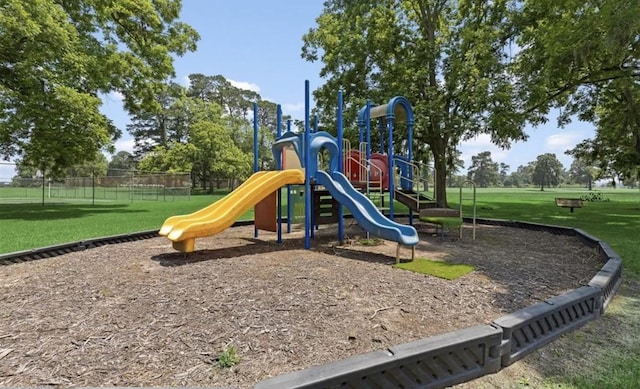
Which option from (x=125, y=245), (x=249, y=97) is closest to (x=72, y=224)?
(x=125, y=245)

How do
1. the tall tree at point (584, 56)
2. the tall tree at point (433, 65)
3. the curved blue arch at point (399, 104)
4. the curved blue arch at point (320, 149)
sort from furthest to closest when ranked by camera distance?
the tall tree at point (433, 65) → the curved blue arch at point (399, 104) → the tall tree at point (584, 56) → the curved blue arch at point (320, 149)

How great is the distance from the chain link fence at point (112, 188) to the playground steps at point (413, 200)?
1872 centimetres

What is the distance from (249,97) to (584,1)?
51.2m

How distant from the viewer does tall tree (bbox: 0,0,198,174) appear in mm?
13609

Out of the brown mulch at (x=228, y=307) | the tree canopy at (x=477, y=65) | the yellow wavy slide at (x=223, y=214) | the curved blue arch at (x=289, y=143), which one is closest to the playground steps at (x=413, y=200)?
the brown mulch at (x=228, y=307)

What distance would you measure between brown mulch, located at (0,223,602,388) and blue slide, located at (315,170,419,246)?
493mm

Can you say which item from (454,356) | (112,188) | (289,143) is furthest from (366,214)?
(112,188)

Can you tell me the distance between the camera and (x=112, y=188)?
2919cm

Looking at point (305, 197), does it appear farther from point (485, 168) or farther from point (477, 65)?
point (485, 168)

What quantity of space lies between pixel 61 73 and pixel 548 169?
12718 cm

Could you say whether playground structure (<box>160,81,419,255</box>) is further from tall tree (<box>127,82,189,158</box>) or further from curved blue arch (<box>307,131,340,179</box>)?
tall tree (<box>127,82,189,158</box>)

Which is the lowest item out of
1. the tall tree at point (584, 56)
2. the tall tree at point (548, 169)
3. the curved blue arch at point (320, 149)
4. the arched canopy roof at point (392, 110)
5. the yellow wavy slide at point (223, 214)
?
the yellow wavy slide at point (223, 214)

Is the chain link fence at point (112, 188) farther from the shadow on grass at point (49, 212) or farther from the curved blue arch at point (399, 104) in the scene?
the curved blue arch at point (399, 104)

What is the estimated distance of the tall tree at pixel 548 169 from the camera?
110450mm
